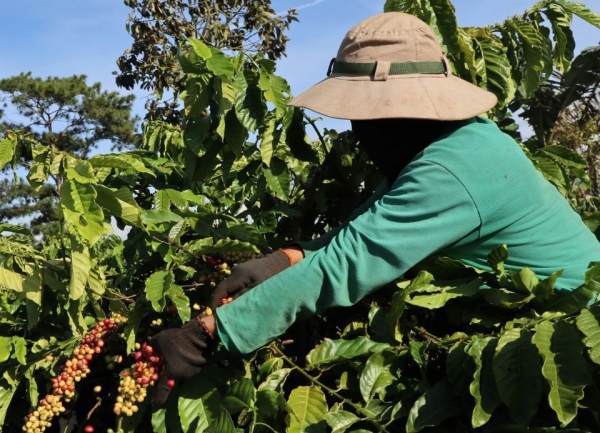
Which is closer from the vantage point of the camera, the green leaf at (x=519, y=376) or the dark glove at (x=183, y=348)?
the green leaf at (x=519, y=376)

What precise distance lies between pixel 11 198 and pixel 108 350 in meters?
20.6

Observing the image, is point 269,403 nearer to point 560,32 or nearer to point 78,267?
point 78,267

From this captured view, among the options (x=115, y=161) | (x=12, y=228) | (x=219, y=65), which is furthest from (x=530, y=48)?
(x=12, y=228)

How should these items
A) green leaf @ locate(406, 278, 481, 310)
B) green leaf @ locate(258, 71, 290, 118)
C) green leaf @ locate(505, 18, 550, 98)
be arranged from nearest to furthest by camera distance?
green leaf @ locate(406, 278, 481, 310)
green leaf @ locate(258, 71, 290, 118)
green leaf @ locate(505, 18, 550, 98)

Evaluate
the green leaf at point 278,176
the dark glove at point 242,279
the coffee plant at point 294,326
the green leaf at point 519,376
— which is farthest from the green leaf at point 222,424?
the green leaf at point 278,176

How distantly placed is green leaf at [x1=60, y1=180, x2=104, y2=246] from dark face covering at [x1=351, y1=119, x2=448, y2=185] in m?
0.63

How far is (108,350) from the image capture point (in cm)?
191

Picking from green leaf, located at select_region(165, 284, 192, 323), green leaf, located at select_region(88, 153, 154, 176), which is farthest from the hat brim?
green leaf, located at select_region(165, 284, 192, 323)

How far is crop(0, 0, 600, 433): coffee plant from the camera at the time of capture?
143 centimetres

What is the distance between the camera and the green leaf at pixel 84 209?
1.61 m

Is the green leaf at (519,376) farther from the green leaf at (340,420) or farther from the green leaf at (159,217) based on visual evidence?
the green leaf at (159,217)

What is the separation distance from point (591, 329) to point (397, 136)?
0.69m

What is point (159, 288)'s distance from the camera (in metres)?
1.75

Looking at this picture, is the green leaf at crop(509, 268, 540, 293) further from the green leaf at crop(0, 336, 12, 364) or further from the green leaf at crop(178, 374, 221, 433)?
the green leaf at crop(0, 336, 12, 364)
